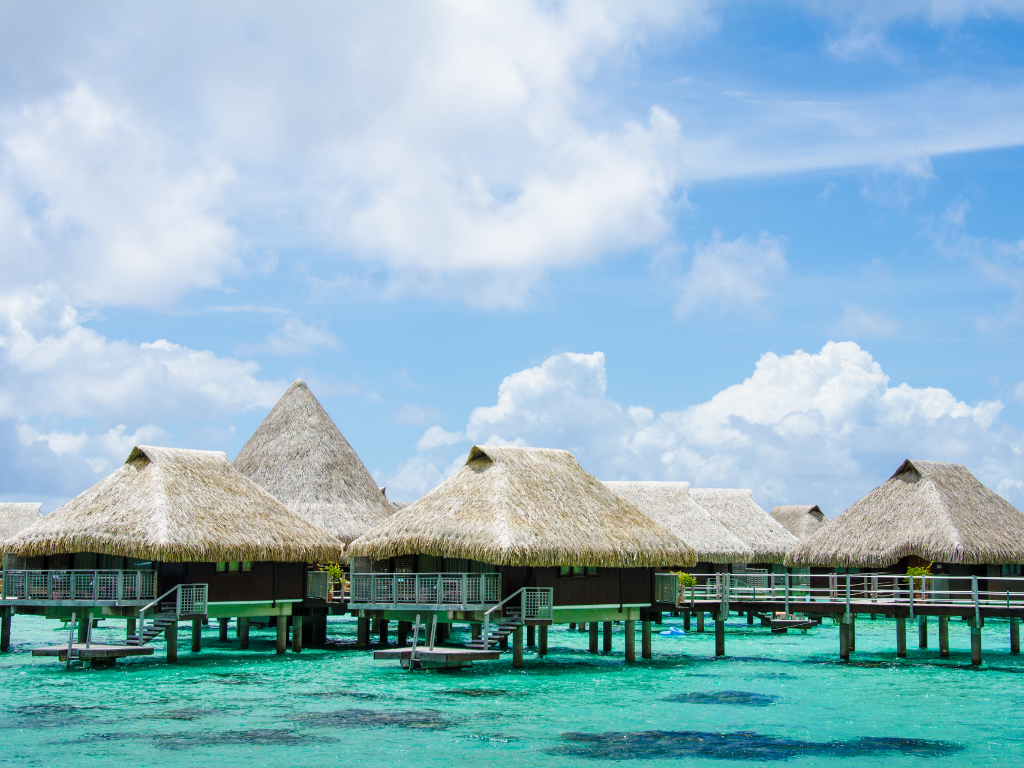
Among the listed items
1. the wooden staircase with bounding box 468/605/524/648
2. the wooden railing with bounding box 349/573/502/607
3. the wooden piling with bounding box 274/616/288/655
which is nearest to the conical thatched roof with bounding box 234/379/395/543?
the wooden piling with bounding box 274/616/288/655

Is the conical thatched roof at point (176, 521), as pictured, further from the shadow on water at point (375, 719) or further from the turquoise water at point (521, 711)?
the shadow on water at point (375, 719)

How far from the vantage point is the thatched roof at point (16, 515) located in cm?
7419

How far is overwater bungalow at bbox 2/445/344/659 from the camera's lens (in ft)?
109

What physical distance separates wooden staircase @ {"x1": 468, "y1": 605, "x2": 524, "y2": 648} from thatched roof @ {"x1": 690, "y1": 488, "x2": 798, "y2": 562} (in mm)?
30872

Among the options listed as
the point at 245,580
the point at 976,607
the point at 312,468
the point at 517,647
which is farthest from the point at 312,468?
the point at 976,607

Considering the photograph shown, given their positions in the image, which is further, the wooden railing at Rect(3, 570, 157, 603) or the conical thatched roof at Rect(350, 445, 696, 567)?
the wooden railing at Rect(3, 570, 157, 603)

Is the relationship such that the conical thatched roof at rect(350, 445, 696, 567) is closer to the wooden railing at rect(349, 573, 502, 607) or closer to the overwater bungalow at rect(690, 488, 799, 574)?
the wooden railing at rect(349, 573, 502, 607)

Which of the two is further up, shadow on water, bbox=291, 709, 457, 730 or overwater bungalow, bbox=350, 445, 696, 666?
overwater bungalow, bbox=350, 445, 696, 666

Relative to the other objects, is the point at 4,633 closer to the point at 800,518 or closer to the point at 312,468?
the point at 312,468

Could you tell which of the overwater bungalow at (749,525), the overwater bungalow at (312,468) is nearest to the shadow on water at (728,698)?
the overwater bungalow at (312,468)

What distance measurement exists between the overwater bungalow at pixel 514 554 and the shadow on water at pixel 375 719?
6.08m

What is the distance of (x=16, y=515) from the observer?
75562mm

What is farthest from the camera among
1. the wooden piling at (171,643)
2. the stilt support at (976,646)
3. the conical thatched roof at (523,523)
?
the wooden piling at (171,643)

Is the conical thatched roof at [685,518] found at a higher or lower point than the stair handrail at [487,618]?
higher
